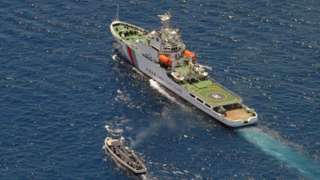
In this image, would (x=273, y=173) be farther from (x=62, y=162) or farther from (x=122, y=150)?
(x=62, y=162)

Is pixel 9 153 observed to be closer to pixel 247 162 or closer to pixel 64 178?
pixel 64 178

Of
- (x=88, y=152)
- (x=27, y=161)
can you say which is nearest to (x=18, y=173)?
(x=27, y=161)

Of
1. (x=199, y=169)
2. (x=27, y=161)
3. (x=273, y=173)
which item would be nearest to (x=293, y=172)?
(x=273, y=173)

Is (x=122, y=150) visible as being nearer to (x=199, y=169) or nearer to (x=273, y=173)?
(x=199, y=169)

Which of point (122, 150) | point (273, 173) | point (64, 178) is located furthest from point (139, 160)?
point (273, 173)

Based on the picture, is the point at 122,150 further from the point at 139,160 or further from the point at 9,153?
the point at 9,153

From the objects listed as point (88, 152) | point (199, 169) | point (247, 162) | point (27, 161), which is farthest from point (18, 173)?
point (247, 162)
